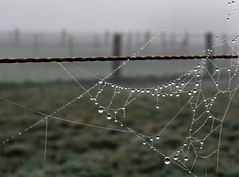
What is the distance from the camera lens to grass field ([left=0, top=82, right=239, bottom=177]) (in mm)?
4312

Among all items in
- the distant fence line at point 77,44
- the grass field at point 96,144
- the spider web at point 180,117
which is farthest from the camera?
the distant fence line at point 77,44

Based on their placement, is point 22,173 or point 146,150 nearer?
point 22,173

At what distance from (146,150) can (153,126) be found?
58.1 inches

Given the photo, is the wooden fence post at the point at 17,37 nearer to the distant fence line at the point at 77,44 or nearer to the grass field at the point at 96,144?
the distant fence line at the point at 77,44

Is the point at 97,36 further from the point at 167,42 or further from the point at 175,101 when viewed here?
the point at 175,101

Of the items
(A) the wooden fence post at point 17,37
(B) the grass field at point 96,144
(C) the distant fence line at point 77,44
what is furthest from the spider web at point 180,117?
(A) the wooden fence post at point 17,37

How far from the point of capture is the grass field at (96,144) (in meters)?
4.31

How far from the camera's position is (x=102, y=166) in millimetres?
4457

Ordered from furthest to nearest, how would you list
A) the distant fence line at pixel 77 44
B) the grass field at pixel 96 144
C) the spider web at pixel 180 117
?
1. the distant fence line at pixel 77 44
2. the grass field at pixel 96 144
3. the spider web at pixel 180 117

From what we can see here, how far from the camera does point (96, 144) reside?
17.9 ft

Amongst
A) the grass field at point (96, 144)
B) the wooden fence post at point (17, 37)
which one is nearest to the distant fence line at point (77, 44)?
the wooden fence post at point (17, 37)

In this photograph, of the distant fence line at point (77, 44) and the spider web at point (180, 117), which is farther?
the distant fence line at point (77, 44)

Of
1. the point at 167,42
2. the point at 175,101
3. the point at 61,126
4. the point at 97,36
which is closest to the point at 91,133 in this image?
the point at 61,126

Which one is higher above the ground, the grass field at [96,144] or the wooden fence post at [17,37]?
the grass field at [96,144]
